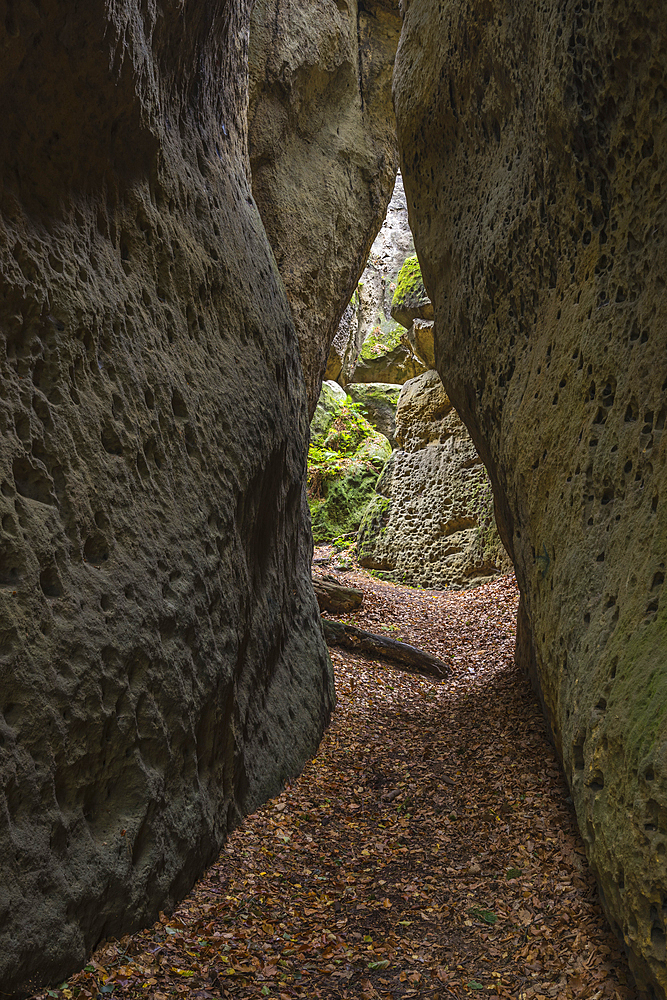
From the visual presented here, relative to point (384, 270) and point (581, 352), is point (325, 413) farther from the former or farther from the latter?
point (384, 270)

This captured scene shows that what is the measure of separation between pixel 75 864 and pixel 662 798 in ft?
9.22

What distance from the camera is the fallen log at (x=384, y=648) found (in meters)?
9.54

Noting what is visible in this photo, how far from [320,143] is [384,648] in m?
7.95

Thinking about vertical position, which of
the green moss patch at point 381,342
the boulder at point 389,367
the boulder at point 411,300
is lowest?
the boulder at point 389,367

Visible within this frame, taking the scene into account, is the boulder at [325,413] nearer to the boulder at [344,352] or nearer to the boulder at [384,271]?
the boulder at [344,352]

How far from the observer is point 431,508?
601 inches

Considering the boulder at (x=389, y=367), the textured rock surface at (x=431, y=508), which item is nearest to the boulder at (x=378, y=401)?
the boulder at (x=389, y=367)

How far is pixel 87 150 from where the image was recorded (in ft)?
13.9

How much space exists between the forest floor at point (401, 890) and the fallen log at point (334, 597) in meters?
3.99

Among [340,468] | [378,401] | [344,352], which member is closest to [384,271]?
[378,401]

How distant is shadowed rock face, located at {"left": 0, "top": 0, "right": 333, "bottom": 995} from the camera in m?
3.36

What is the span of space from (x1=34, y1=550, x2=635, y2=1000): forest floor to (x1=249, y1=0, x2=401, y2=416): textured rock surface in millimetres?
6373

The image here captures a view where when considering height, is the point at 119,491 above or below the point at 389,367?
above

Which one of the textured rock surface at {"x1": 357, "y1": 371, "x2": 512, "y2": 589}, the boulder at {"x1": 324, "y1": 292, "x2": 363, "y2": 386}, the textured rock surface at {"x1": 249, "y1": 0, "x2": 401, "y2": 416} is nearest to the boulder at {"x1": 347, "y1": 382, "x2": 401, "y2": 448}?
the boulder at {"x1": 324, "y1": 292, "x2": 363, "y2": 386}
